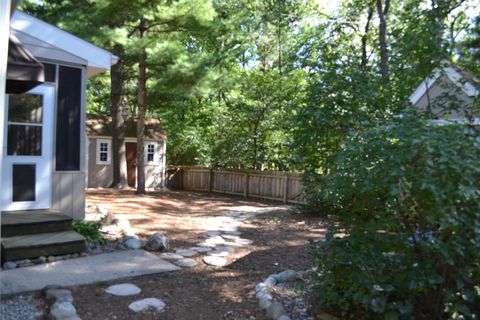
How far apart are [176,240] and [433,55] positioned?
458 centimetres

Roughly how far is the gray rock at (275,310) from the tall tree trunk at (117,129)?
1365cm

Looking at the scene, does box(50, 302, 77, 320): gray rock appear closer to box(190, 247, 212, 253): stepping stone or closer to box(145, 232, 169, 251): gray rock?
box(145, 232, 169, 251): gray rock

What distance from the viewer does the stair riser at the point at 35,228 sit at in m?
5.55

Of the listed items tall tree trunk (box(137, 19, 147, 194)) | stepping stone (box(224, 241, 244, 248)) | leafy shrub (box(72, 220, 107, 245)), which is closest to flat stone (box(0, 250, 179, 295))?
leafy shrub (box(72, 220, 107, 245))

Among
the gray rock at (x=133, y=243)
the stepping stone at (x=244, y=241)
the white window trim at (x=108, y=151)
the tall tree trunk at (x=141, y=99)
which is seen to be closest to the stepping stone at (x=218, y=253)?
the stepping stone at (x=244, y=241)

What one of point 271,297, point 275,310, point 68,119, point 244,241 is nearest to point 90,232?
point 68,119

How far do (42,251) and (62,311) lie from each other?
1884 millimetres

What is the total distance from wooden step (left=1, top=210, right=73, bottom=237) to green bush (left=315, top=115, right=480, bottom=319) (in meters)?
4.05

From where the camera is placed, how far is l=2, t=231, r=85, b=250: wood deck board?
5172mm

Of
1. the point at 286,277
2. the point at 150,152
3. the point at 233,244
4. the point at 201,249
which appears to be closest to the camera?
the point at 286,277

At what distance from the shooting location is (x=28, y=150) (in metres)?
6.50

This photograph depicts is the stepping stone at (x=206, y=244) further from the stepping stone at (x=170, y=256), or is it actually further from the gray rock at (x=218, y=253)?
the stepping stone at (x=170, y=256)

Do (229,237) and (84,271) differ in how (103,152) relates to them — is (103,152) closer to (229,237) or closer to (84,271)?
(229,237)

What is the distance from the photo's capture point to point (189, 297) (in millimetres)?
4281
